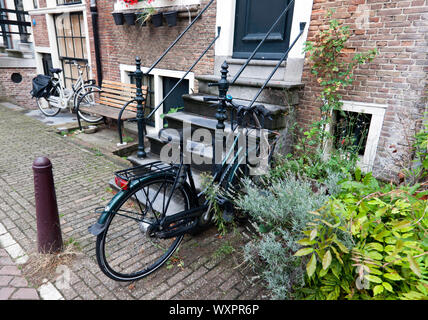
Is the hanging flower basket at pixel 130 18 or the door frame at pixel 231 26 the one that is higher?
the hanging flower basket at pixel 130 18

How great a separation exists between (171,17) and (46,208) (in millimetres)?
4274

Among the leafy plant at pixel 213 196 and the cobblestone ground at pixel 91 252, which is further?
the leafy plant at pixel 213 196

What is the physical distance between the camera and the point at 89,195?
393cm

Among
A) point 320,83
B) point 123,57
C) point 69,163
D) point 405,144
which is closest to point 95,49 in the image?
point 123,57

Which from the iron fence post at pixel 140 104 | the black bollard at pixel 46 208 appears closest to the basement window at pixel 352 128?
the iron fence post at pixel 140 104

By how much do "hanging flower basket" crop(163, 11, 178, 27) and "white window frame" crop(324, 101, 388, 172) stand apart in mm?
3468

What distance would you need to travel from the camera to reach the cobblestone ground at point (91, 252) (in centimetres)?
238

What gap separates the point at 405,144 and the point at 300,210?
220cm

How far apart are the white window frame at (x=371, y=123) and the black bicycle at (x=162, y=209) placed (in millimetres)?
1422

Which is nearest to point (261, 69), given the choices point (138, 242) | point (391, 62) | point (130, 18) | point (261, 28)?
point (261, 28)

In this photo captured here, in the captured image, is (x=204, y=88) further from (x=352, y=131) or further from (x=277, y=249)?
(x=277, y=249)

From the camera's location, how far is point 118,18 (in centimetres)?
646

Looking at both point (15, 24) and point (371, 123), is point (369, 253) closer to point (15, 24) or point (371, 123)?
point (371, 123)

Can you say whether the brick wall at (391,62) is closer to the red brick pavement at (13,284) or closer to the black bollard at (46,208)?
the black bollard at (46,208)
